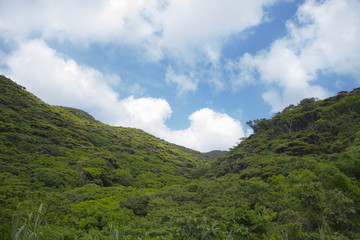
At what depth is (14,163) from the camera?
26.6 meters

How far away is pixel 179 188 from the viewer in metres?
30.8

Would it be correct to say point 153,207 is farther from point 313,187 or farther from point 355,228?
point 355,228

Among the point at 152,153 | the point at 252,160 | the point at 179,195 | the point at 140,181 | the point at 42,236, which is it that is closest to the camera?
the point at 42,236

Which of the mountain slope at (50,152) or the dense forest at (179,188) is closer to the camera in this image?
the dense forest at (179,188)

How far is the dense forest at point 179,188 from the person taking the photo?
5.50 meters

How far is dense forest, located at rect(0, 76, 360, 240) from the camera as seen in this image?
550 cm

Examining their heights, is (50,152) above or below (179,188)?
above

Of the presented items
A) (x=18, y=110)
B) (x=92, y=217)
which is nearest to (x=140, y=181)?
(x=92, y=217)

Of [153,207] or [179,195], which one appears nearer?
[153,207]

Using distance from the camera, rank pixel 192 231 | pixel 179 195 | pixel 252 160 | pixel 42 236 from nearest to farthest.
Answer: pixel 42 236, pixel 192 231, pixel 179 195, pixel 252 160

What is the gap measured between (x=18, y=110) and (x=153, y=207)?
1741 inches

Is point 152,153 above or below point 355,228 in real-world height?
above

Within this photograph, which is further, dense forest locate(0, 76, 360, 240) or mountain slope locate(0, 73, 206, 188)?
mountain slope locate(0, 73, 206, 188)

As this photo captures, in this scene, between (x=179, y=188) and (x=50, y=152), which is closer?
(x=179, y=188)
